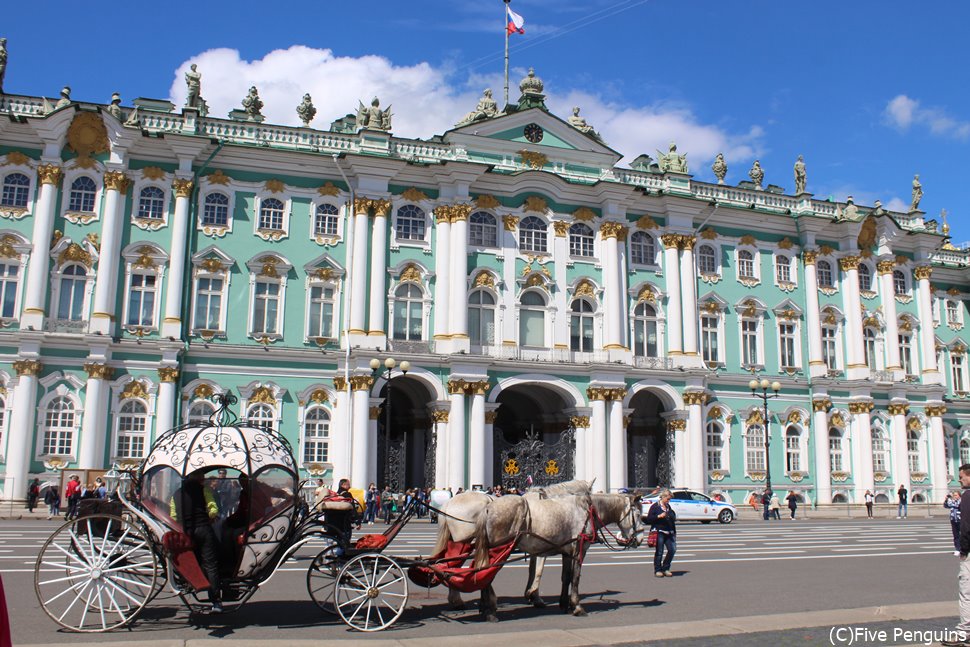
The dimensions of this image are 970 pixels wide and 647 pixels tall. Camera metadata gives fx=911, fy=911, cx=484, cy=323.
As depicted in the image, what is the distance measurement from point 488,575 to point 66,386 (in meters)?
29.2

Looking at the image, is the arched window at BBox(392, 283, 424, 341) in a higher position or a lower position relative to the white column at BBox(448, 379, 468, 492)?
higher

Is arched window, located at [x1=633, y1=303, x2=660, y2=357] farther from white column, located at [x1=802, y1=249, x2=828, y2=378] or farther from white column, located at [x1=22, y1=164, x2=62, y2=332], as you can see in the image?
white column, located at [x1=22, y1=164, x2=62, y2=332]

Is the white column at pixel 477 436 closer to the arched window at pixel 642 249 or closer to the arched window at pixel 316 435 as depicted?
the arched window at pixel 316 435

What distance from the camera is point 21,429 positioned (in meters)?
34.5

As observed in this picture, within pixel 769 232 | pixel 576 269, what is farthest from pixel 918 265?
pixel 576 269

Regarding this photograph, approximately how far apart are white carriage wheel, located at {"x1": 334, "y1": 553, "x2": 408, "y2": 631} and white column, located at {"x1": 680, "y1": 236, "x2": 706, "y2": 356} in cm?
3471

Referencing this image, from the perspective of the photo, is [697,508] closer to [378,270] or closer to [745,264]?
[745,264]

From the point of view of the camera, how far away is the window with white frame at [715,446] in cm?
4466

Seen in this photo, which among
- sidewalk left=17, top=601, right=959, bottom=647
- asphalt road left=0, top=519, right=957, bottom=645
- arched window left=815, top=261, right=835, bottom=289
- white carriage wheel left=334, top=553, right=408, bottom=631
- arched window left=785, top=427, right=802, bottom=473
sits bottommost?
asphalt road left=0, top=519, right=957, bottom=645

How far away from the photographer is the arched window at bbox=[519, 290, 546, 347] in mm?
42250

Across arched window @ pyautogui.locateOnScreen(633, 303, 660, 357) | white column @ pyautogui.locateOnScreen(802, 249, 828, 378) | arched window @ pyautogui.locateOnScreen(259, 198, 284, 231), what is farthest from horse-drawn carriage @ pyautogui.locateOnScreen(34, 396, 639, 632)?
white column @ pyautogui.locateOnScreen(802, 249, 828, 378)

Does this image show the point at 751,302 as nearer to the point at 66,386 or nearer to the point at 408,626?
the point at 66,386

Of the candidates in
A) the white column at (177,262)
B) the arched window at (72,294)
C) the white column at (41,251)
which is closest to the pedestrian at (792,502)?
the white column at (177,262)

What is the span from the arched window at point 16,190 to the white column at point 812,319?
37.5 metres
